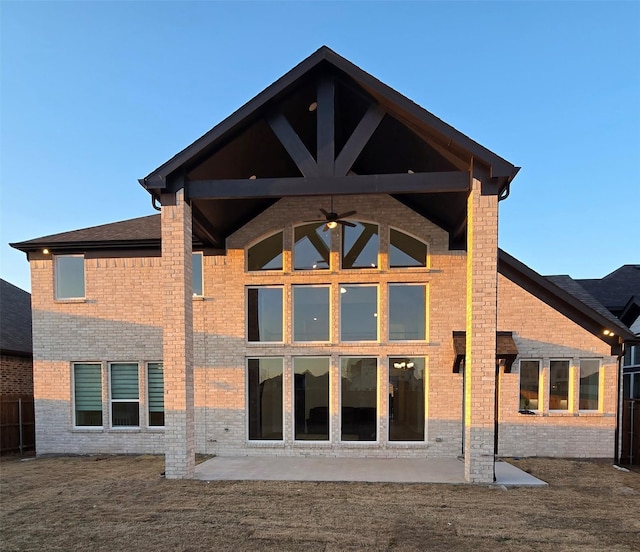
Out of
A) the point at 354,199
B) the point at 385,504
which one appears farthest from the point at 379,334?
the point at 385,504

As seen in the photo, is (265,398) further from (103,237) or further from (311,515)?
(103,237)

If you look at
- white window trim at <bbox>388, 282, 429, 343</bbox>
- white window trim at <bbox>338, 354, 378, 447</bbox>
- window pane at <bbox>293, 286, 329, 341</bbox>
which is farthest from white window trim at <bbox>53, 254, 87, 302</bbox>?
white window trim at <bbox>388, 282, 429, 343</bbox>

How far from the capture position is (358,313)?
906 cm

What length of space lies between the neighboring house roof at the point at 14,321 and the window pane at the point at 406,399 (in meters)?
10.4

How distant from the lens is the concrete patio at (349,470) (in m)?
6.96

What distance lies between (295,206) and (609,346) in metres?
7.80

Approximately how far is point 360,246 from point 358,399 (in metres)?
3.54

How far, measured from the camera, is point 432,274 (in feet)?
29.2

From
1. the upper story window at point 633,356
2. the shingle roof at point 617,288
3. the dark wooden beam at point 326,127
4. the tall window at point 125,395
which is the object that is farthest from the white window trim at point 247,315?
the shingle roof at point 617,288

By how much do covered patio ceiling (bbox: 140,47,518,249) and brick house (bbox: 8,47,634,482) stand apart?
0.21 meters

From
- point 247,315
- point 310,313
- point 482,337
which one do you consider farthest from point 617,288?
point 247,315

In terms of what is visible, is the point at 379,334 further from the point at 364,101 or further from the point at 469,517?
the point at 364,101

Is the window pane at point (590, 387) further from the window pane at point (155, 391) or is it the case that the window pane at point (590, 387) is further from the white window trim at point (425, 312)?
the window pane at point (155, 391)

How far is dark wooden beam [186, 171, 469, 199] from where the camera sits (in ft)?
21.9
